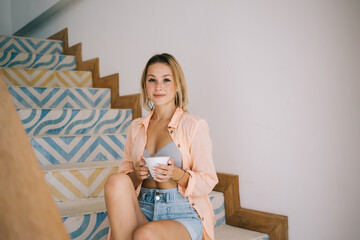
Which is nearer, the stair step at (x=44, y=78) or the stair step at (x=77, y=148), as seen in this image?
the stair step at (x=77, y=148)

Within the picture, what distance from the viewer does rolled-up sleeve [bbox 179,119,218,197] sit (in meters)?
1.21

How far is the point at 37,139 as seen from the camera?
194cm

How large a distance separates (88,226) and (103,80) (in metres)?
1.67

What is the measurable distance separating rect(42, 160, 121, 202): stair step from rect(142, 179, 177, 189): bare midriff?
57cm

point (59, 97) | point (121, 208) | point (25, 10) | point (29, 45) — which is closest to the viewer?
point (121, 208)

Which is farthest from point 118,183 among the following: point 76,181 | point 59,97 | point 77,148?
point 59,97

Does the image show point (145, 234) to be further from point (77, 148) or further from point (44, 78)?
point (44, 78)

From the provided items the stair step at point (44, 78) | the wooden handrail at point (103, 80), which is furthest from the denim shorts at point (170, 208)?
the stair step at point (44, 78)

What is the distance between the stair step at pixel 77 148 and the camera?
1.95 meters

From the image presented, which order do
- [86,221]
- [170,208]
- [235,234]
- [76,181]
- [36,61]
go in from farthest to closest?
[36,61] < [76,181] < [235,234] < [86,221] < [170,208]

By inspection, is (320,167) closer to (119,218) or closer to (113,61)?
(119,218)

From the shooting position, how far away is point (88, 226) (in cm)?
143

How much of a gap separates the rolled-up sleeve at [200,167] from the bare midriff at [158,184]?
4 centimetres

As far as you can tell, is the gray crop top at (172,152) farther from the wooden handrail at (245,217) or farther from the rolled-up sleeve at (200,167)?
the wooden handrail at (245,217)
